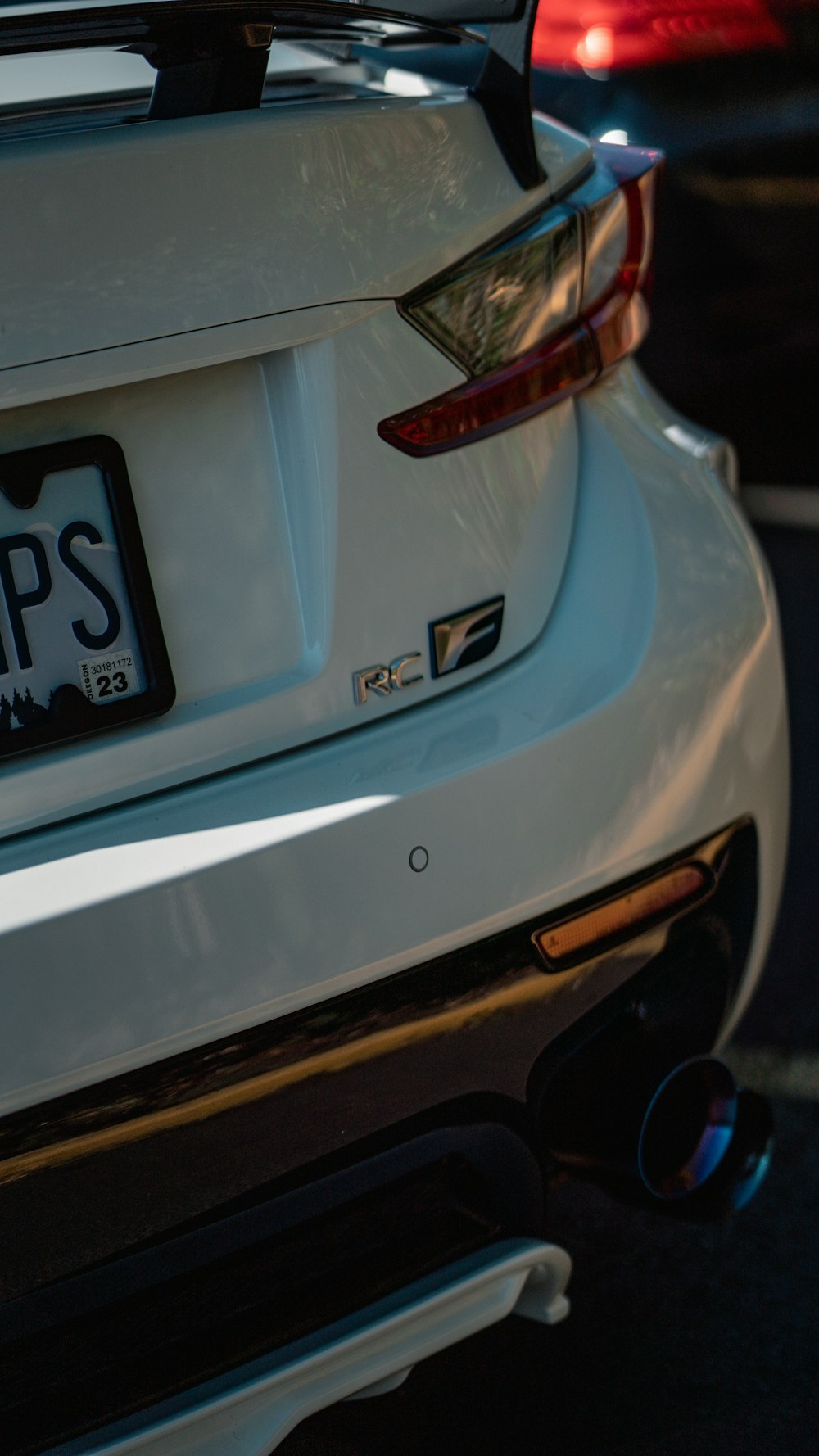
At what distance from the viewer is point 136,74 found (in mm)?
2113

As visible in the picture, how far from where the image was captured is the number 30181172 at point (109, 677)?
54.2 inches

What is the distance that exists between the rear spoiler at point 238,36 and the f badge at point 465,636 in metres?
0.46

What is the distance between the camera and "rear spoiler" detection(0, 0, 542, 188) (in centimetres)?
142

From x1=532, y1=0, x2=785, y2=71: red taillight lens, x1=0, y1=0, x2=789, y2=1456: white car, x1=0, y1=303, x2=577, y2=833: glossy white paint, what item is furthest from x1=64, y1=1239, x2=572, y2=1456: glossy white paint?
x1=532, y1=0, x2=785, y2=71: red taillight lens

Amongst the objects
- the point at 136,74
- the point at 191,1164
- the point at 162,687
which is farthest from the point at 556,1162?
the point at 136,74

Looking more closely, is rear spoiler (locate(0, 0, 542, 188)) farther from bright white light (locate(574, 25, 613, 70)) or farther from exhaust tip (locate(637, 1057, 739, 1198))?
bright white light (locate(574, 25, 613, 70))

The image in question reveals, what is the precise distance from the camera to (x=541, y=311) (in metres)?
1.64

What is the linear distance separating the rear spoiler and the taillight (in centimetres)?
9

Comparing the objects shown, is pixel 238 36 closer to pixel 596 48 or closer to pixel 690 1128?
pixel 690 1128

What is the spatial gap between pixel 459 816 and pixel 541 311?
563 millimetres

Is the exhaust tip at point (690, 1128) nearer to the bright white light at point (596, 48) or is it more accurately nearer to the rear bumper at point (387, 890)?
the rear bumper at point (387, 890)

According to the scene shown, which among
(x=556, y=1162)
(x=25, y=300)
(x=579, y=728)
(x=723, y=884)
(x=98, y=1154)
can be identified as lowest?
(x=556, y=1162)

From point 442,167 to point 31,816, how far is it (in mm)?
766

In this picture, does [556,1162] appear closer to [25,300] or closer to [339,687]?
[339,687]
